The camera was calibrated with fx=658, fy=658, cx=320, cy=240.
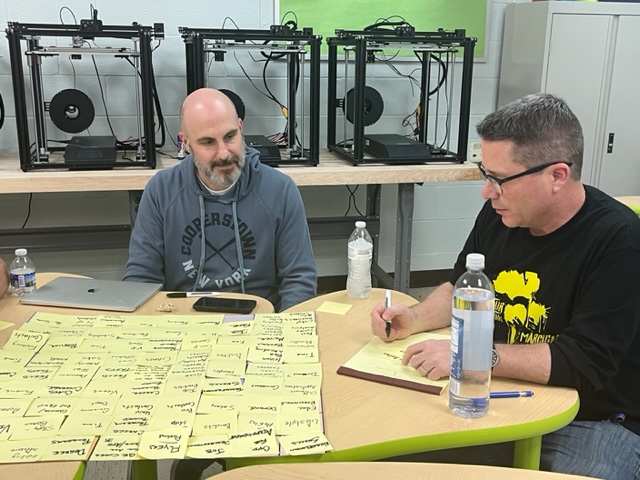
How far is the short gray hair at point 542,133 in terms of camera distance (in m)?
1.31

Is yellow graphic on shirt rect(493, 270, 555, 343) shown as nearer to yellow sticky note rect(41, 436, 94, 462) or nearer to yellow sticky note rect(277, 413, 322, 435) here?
yellow sticky note rect(277, 413, 322, 435)

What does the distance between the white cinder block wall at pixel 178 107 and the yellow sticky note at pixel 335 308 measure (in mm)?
1912

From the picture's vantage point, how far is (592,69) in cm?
340

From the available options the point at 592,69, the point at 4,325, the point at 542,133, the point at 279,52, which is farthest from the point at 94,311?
the point at 592,69

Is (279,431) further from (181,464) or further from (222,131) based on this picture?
(222,131)

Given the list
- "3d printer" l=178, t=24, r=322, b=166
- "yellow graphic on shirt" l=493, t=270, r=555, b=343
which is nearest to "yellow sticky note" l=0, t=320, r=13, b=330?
"yellow graphic on shirt" l=493, t=270, r=555, b=343

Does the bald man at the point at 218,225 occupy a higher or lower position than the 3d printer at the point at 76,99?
lower

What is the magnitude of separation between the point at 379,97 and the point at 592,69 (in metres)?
1.14

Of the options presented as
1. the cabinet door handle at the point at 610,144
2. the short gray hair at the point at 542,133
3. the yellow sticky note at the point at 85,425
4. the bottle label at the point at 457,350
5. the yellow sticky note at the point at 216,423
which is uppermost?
the short gray hair at the point at 542,133

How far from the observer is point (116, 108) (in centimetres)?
330

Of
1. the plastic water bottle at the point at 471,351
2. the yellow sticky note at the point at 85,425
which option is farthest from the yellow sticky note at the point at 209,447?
the plastic water bottle at the point at 471,351

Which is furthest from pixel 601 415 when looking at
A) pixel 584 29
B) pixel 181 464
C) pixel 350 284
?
pixel 584 29

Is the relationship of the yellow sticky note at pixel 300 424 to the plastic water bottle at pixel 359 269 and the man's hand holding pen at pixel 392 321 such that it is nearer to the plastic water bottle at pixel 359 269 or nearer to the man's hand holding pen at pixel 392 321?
the man's hand holding pen at pixel 392 321

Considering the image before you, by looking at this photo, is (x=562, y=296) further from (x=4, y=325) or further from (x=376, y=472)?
(x=4, y=325)
